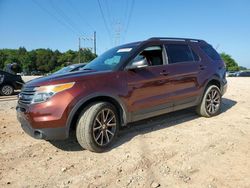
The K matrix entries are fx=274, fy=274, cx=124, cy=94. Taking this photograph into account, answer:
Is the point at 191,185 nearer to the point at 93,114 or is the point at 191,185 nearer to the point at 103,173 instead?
the point at 103,173

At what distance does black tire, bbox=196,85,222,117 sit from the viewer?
20.9 ft

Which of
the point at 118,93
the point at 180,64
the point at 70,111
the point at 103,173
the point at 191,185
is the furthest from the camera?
the point at 180,64

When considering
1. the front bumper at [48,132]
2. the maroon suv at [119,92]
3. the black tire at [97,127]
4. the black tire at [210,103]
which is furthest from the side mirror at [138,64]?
the black tire at [210,103]

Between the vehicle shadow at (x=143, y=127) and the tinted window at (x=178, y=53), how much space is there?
1.38m

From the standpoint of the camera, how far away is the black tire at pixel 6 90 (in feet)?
43.7

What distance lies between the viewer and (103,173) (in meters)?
3.72

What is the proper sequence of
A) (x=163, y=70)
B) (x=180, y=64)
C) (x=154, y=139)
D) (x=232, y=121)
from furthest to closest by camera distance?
1. (x=232, y=121)
2. (x=180, y=64)
3. (x=163, y=70)
4. (x=154, y=139)

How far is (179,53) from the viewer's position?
19.5ft

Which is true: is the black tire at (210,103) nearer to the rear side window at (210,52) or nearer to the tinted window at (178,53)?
the rear side window at (210,52)

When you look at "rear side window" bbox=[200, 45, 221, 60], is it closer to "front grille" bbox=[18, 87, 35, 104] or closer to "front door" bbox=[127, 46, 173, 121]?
"front door" bbox=[127, 46, 173, 121]

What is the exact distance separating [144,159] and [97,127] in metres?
0.91

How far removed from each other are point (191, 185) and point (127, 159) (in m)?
1.14

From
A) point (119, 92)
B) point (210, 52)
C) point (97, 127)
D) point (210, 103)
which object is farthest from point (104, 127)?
point (210, 52)

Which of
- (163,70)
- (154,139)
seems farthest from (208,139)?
(163,70)
